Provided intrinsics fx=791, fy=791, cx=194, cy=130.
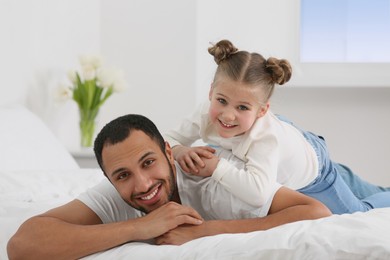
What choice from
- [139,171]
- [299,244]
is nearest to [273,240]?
[299,244]

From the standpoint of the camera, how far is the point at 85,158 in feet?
14.1

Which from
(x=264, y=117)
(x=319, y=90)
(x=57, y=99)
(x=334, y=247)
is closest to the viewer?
(x=334, y=247)

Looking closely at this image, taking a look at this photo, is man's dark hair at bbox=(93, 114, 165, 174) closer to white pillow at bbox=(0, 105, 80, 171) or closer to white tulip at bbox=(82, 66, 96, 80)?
white pillow at bbox=(0, 105, 80, 171)

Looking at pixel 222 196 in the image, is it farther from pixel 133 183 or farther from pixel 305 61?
pixel 305 61

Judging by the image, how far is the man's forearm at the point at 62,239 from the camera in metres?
1.70

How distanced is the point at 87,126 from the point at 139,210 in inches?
104

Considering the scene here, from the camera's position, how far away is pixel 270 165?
193 centimetres

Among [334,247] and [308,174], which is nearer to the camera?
[334,247]

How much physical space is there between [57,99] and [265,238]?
2.92 meters

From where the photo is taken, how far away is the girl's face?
2.04 metres

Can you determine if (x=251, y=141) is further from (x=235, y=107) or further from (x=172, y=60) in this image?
(x=172, y=60)

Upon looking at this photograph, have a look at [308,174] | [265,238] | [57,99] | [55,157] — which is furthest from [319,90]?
[265,238]

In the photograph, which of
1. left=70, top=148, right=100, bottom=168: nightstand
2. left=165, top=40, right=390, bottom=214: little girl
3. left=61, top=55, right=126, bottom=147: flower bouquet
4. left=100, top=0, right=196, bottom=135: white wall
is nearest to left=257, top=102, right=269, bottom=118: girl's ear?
left=165, top=40, right=390, bottom=214: little girl

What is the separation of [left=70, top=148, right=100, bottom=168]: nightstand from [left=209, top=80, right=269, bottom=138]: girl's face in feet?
7.52
